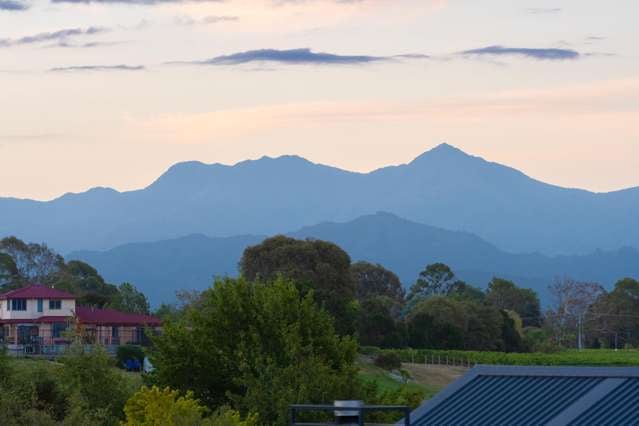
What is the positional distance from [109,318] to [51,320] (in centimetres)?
492

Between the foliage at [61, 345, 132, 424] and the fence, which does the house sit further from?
the foliage at [61, 345, 132, 424]

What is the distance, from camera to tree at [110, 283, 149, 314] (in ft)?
518

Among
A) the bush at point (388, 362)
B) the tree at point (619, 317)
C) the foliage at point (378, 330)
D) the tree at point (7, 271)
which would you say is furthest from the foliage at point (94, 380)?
the tree at point (619, 317)

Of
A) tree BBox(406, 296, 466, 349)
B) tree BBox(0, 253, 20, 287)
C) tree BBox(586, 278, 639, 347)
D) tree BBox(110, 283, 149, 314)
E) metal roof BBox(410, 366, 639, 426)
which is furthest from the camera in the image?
tree BBox(586, 278, 639, 347)

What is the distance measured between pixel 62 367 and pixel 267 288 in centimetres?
869

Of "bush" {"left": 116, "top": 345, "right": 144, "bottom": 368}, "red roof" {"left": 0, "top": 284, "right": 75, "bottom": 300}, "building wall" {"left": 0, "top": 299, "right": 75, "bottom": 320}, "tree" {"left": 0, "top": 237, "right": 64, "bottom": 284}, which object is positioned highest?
"tree" {"left": 0, "top": 237, "right": 64, "bottom": 284}

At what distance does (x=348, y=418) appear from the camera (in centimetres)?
2894

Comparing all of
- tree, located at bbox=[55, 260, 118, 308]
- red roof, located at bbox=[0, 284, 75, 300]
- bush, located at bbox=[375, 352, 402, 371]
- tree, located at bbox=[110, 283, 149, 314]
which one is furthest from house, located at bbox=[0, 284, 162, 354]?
tree, located at bbox=[110, 283, 149, 314]

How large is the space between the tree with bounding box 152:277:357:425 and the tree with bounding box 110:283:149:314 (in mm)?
97789

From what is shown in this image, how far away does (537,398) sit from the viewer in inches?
1336

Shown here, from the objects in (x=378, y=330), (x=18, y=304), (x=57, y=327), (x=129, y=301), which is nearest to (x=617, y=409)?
(x=57, y=327)

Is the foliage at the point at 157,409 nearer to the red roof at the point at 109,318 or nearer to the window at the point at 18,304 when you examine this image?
the red roof at the point at 109,318

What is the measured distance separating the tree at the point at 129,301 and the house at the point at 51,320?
30.3 metres

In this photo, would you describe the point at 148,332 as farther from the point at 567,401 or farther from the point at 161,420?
the point at 567,401
